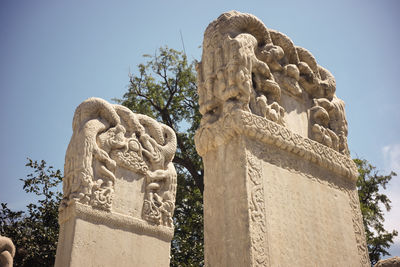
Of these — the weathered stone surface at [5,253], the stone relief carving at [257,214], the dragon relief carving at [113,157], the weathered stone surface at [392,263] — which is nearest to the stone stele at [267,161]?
the stone relief carving at [257,214]

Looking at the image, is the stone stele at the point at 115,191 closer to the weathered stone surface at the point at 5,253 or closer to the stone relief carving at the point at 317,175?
the weathered stone surface at the point at 5,253

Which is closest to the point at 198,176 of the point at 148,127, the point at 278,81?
the point at 148,127

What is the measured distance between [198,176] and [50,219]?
499cm

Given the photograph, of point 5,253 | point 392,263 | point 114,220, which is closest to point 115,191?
point 114,220

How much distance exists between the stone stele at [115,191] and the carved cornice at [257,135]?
49.2 inches

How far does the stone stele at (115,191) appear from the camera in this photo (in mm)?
4328

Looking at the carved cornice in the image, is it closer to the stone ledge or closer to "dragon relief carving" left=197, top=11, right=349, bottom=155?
"dragon relief carving" left=197, top=11, right=349, bottom=155

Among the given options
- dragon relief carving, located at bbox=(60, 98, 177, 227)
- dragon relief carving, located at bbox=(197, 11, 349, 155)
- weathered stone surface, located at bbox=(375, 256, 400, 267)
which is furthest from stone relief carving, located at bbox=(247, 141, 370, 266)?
dragon relief carving, located at bbox=(60, 98, 177, 227)

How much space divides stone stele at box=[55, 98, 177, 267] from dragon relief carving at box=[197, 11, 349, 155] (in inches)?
50.5

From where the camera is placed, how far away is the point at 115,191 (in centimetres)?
477

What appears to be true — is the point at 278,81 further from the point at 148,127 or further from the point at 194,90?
the point at 194,90

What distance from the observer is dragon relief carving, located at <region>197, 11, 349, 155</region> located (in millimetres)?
4109

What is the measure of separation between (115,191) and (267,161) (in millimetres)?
1866

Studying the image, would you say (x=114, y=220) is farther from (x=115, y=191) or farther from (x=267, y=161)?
(x=267, y=161)
